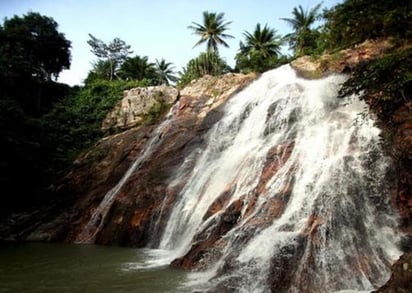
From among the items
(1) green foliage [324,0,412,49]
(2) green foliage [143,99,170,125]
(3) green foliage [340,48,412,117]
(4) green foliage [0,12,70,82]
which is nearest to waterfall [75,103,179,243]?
(2) green foliage [143,99,170,125]

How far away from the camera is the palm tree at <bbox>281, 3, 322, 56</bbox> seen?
1330 inches

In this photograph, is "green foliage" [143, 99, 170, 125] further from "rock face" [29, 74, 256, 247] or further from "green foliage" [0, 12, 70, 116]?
"green foliage" [0, 12, 70, 116]

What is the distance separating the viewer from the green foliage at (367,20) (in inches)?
397

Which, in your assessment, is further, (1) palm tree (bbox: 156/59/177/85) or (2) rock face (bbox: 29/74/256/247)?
(1) palm tree (bbox: 156/59/177/85)

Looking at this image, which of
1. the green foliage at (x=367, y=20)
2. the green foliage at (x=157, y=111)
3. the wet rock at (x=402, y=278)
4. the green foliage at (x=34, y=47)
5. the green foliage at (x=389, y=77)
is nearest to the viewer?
the wet rock at (x=402, y=278)

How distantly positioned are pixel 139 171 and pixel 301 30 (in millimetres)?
23328

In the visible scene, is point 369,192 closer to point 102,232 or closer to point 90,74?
point 102,232

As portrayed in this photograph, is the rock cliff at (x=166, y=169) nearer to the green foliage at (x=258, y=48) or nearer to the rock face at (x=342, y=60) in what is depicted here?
the rock face at (x=342, y=60)

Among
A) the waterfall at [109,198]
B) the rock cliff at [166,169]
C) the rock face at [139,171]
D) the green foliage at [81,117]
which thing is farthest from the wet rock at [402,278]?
the green foliage at [81,117]

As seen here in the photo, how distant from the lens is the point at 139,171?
19719 mm

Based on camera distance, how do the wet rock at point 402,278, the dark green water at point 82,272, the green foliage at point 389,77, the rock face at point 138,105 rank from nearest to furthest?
the wet rock at point 402,278 < the dark green water at point 82,272 < the green foliage at point 389,77 < the rock face at point 138,105

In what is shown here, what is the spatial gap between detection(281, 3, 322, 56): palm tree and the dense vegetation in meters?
0.09

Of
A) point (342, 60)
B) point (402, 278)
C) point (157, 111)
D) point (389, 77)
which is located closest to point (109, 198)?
point (157, 111)

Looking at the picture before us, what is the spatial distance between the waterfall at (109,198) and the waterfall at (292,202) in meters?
3.21
